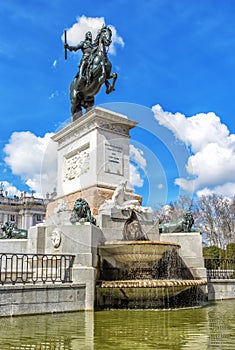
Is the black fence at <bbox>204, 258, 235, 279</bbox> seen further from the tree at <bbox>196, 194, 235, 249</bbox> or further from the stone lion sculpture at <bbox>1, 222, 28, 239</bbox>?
the tree at <bbox>196, 194, 235, 249</bbox>

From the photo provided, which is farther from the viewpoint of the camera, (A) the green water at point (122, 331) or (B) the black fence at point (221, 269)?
(B) the black fence at point (221, 269)

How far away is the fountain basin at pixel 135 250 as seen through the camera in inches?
497

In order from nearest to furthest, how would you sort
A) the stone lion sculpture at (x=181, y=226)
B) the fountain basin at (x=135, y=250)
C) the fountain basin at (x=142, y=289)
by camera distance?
the fountain basin at (x=142, y=289) < the fountain basin at (x=135, y=250) < the stone lion sculpture at (x=181, y=226)

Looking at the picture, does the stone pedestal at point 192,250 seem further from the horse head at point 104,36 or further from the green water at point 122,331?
the horse head at point 104,36

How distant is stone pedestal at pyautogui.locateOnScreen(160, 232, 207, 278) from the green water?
14.0 feet

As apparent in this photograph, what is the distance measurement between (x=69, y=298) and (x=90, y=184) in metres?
6.02

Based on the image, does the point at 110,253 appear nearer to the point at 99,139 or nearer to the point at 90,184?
the point at 90,184

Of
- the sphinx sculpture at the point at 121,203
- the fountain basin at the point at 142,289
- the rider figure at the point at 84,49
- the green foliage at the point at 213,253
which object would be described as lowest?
the fountain basin at the point at 142,289

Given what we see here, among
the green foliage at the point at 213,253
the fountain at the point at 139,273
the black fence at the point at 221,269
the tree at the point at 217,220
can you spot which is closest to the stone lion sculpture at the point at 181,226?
the fountain at the point at 139,273

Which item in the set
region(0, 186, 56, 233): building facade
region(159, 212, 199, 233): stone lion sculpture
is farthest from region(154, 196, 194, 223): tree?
region(0, 186, 56, 233): building facade

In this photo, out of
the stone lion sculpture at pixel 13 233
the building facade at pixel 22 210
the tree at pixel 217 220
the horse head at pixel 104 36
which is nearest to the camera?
the stone lion sculpture at pixel 13 233

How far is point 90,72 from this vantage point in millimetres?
19156

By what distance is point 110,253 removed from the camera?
1312 cm

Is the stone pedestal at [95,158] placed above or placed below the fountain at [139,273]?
above
